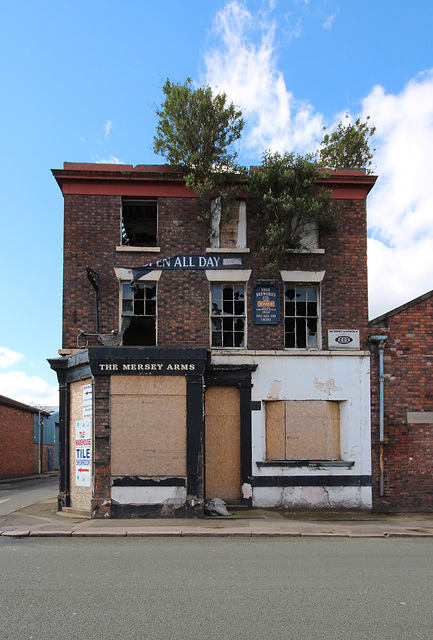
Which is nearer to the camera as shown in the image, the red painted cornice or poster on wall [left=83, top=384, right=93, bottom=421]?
poster on wall [left=83, top=384, right=93, bottom=421]

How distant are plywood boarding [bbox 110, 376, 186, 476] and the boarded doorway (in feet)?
3.88

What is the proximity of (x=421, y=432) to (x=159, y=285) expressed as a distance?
25.9 feet

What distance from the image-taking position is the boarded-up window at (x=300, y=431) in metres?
14.3

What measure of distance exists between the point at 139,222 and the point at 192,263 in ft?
8.74

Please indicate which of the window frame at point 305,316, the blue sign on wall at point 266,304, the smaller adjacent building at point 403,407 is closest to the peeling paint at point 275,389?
the window frame at point 305,316

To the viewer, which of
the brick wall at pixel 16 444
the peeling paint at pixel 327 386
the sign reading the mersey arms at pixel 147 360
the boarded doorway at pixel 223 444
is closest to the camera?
the sign reading the mersey arms at pixel 147 360

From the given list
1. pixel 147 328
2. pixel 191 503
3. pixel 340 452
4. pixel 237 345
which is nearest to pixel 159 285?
pixel 147 328

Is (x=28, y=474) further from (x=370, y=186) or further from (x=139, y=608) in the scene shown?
(x=139, y=608)

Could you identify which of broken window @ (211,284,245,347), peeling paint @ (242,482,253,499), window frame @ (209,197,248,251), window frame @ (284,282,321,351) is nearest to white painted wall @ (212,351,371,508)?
peeling paint @ (242,482,253,499)

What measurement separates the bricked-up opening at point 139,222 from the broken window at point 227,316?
2760 mm

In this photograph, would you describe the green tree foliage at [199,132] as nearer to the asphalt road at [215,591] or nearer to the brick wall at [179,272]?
the brick wall at [179,272]

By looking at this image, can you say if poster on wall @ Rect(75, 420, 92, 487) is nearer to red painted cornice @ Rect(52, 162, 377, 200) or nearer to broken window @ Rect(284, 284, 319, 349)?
broken window @ Rect(284, 284, 319, 349)

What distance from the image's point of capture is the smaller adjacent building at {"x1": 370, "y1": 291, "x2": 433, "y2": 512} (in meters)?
14.2

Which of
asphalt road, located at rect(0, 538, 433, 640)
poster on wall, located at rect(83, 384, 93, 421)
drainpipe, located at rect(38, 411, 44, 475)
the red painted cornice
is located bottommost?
drainpipe, located at rect(38, 411, 44, 475)
